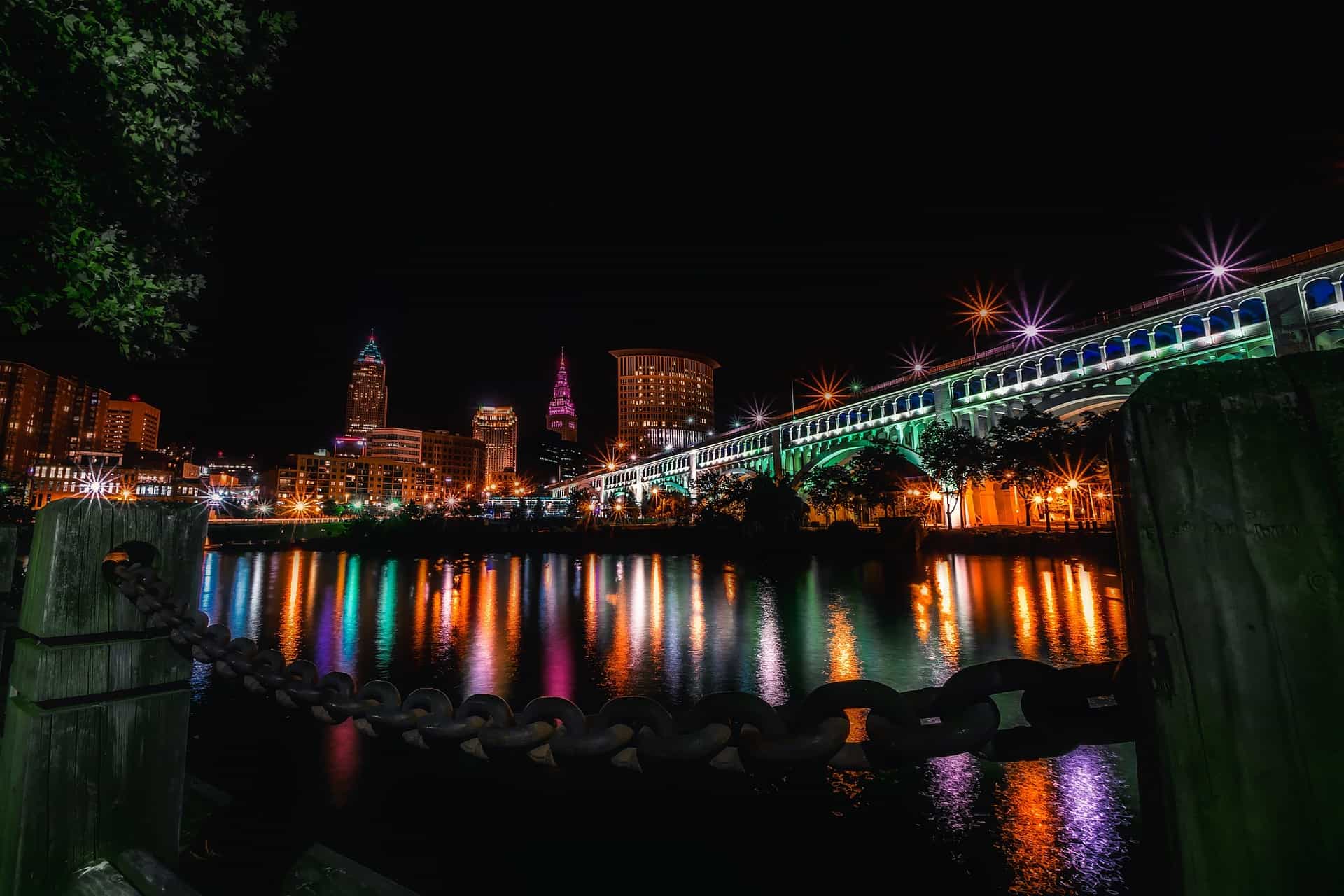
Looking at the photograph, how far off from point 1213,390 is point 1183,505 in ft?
0.63

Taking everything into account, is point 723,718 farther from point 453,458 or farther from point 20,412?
point 453,458

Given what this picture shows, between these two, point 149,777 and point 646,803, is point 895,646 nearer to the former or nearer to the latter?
point 646,803

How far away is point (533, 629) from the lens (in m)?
10.1

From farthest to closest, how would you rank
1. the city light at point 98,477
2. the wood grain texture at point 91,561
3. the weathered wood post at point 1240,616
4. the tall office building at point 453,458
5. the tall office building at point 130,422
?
the tall office building at point 453,458, the tall office building at point 130,422, the city light at point 98,477, the wood grain texture at point 91,561, the weathered wood post at point 1240,616

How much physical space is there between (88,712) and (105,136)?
561 centimetres

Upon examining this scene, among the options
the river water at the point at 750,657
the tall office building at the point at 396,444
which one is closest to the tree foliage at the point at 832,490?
the river water at the point at 750,657

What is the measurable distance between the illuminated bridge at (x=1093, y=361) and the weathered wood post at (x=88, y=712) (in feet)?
70.0

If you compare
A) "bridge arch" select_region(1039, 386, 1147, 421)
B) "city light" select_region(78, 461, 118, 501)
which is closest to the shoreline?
"bridge arch" select_region(1039, 386, 1147, 421)

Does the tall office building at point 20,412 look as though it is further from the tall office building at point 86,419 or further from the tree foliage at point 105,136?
the tree foliage at point 105,136

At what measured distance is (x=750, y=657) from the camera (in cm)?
789

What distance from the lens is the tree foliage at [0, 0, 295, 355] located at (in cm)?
473

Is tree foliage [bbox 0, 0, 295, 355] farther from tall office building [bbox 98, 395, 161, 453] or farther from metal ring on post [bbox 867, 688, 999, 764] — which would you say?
tall office building [bbox 98, 395, 161, 453]

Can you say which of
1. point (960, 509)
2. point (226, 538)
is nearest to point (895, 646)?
point (960, 509)

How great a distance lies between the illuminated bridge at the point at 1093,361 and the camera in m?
33.0
